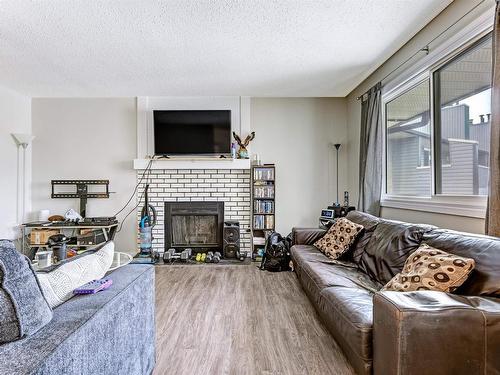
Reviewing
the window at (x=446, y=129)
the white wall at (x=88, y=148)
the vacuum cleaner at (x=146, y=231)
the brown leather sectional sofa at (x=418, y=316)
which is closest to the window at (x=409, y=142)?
the window at (x=446, y=129)

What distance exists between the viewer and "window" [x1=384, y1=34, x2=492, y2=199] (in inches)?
87.0

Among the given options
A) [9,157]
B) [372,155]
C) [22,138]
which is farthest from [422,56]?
[9,157]

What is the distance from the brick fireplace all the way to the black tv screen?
36 cm

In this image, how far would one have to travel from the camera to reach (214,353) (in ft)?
6.49

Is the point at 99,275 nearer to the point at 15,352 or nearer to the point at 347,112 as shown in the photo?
the point at 15,352

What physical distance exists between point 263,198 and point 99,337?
366 cm

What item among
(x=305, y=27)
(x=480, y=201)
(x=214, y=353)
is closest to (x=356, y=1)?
(x=305, y=27)

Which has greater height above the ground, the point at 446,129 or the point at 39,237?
the point at 446,129

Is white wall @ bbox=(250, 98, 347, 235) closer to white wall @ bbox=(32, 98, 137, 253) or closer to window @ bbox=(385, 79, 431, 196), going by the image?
window @ bbox=(385, 79, 431, 196)

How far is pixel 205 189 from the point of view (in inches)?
192

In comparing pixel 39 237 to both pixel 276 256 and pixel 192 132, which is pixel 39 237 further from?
pixel 276 256

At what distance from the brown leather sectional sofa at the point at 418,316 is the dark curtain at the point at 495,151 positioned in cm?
21

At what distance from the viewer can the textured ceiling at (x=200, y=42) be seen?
2.41m

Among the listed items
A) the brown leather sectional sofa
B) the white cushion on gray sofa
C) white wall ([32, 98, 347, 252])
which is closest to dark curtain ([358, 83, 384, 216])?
white wall ([32, 98, 347, 252])
